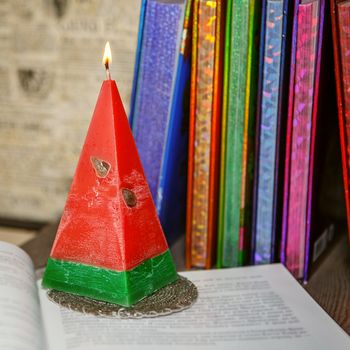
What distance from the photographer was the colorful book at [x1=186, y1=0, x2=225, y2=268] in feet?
2.37

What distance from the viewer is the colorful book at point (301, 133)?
0.69 metres

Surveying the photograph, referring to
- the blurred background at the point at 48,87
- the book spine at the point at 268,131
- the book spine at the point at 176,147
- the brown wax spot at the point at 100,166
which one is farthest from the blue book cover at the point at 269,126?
the blurred background at the point at 48,87

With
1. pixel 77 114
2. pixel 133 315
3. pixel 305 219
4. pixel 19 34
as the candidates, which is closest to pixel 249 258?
pixel 305 219

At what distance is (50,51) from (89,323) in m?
0.58

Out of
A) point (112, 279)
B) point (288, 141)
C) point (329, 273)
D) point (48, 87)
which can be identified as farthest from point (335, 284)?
point (48, 87)

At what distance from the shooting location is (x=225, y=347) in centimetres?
A: 56

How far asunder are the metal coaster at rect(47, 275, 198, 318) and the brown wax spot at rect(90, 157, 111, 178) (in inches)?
5.3

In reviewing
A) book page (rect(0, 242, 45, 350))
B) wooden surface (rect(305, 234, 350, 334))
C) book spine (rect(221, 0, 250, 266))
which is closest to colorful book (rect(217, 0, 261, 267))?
book spine (rect(221, 0, 250, 266))

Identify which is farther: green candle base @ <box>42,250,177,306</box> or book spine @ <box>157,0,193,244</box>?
book spine @ <box>157,0,193,244</box>

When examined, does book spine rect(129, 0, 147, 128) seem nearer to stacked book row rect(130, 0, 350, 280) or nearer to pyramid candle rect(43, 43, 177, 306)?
stacked book row rect(130, 0, 350, 280)

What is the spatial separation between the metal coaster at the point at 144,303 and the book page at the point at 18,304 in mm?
33

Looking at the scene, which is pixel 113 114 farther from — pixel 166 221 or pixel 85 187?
pixel 166 221

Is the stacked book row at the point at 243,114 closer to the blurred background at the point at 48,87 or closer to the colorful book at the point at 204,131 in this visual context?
the colorful book at the point at 204,131

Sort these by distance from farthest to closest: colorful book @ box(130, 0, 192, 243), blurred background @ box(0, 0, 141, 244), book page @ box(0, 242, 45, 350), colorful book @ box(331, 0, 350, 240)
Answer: blurred background @ box(0, 0, 141, 244)
colorful book @ box(130, 0, 192, 243)
colorful book @ box(331, 0, 350, 240)
book page @ box(0, 242, 45, 350)
